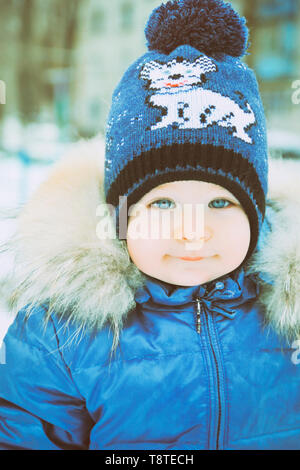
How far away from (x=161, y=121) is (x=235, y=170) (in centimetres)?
19

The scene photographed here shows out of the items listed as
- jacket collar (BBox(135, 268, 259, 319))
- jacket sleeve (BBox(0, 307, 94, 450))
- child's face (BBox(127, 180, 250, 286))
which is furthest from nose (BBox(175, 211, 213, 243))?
jacket sleeve (BBox(0, 307, 94, 450))

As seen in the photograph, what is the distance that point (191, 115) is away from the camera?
85 cm

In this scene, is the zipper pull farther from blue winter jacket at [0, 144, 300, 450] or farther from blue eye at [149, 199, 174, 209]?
blue eye at [149, 199, 174, 209]

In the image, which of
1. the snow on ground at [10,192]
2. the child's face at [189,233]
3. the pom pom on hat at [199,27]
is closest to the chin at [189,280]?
the child's face at [189,233]

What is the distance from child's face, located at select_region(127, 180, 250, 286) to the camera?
846mm

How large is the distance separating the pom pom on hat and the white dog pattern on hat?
2.5 inches

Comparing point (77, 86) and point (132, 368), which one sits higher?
point (77, 86)

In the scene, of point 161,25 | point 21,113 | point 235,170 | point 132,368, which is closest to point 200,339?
point 132,368

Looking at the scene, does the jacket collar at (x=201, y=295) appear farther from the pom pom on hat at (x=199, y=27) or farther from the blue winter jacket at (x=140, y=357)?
the pom pom on hat at (x=199, y=27)

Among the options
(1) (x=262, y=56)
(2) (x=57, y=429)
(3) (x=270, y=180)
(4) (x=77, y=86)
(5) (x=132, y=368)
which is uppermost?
(1) (x=262, y=56)

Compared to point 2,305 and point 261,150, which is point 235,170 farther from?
point 2,305

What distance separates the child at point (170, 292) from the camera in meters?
0.86

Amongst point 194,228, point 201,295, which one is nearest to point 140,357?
point 201,295

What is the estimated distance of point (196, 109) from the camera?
854 mm
